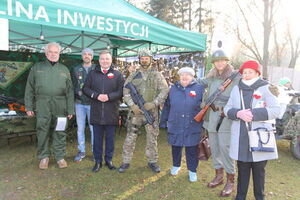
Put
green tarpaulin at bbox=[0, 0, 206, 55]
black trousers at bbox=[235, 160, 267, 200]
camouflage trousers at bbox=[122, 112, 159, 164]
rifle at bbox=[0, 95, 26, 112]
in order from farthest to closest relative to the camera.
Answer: rifle at bbox=[0, 95, 26, 112] → camouflage trousers at bbox=[122, 112, 159, 164] → green tarpaulin at bbox=[0, 0, 206, 55] → black trousers at bbox=[235, 160, 267, 200]

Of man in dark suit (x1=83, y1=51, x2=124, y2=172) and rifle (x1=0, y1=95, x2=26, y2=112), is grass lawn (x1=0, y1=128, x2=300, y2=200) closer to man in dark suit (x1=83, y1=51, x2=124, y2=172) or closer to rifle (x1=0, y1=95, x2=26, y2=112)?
man in dark suit (x1=83, y1=51, x2=124, y2=172)

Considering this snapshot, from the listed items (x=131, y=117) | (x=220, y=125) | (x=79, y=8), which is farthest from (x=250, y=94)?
(x=79, y=8)

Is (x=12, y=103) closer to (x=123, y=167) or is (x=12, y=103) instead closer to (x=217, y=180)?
(x=123, y=167)

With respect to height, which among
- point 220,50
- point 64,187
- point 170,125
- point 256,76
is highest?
point 220,50

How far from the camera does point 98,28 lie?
3.64m

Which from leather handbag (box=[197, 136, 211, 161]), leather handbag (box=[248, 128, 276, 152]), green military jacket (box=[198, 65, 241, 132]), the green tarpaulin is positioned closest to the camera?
leather handbag (box=[248, 128, 276, 152])

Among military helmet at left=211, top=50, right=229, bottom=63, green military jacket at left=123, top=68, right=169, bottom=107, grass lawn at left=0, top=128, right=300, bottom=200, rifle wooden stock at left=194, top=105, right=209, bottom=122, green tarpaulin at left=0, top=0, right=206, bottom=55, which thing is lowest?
grass lawn at left=0, top=128, right=300, bottom=200

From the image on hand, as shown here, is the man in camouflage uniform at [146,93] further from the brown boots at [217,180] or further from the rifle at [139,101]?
the brown boots at [217,180]

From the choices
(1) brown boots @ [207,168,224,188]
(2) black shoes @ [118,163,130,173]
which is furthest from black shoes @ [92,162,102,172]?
(1) brown boots @ [207,168,224,188]

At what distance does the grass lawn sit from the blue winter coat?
2.11 feet

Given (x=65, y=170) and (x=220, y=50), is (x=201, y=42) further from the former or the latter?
(x=65, y=170)

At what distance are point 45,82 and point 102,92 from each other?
86 centimetres

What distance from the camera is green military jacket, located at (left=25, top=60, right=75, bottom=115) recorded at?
3.79 meters

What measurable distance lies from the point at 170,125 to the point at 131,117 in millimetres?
633
